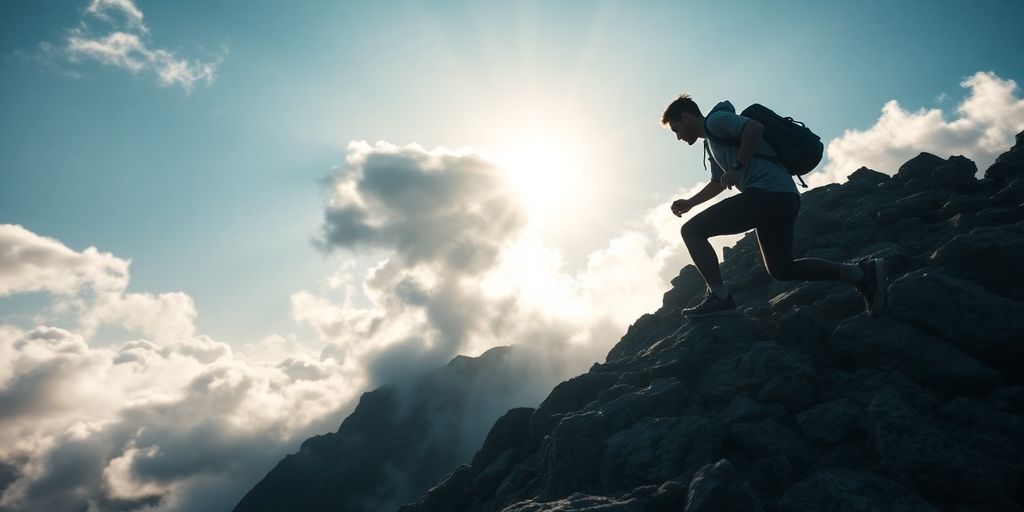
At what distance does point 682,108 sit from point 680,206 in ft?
5.65

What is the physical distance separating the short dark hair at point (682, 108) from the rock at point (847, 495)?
5759 millimetres

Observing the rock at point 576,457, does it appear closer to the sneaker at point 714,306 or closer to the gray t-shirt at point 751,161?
the sneaker at point 714,306

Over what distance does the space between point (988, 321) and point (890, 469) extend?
3927 mm

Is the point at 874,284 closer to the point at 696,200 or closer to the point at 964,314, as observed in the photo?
the point at 964,314

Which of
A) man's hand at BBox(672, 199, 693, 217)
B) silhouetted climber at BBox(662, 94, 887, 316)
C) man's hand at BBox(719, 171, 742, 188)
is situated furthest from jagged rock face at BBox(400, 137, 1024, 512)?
man's hand at BBox(719, 171, 742, 188)

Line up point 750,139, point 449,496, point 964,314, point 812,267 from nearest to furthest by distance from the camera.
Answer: point 750,139
point 812,267
point 964,314
point 449,496

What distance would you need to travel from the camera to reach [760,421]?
27.0 feet

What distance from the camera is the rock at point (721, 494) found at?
5.84 m

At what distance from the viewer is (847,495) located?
5.62 meters

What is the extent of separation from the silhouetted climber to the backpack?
10 cm

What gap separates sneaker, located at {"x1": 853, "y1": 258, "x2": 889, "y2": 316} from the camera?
831 centimetres

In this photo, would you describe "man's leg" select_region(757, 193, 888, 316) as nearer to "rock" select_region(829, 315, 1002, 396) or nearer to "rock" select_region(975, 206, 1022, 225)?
"rock" select_region(829, 315, 1002, 396)

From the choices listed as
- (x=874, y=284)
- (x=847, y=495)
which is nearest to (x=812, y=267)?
(x=874, y=284)

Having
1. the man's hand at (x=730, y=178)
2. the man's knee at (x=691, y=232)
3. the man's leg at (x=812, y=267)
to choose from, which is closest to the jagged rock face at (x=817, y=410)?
the man's leg at (x=812, y=267)
